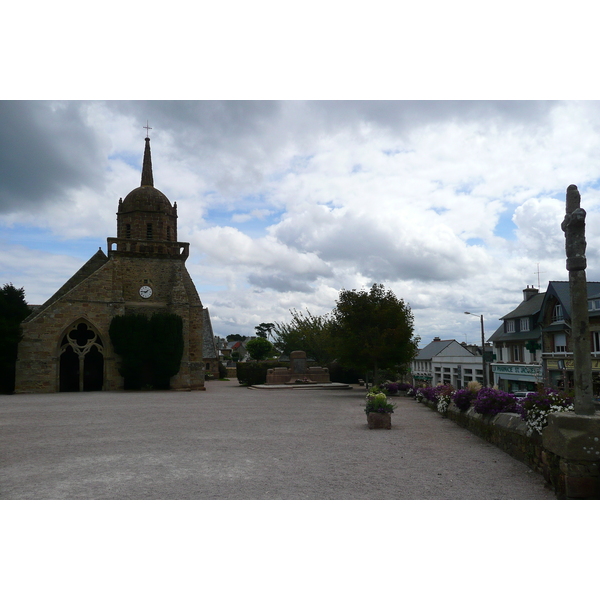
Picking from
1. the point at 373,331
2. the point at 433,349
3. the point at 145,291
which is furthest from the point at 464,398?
the point at 433,349

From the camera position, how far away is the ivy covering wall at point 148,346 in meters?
29.0

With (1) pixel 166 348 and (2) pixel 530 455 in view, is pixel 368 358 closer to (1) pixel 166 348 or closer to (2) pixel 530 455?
(1) pixel 166 348

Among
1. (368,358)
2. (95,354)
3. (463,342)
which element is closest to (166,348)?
(95,354)

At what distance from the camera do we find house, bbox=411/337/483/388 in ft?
161

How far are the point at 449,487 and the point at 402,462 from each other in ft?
5.12

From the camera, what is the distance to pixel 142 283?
3117 cm

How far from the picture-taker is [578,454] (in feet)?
17.5

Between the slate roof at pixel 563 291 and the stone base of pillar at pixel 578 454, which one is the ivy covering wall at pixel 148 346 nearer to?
the slate roof at pixel 563 291

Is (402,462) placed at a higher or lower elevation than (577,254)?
lower

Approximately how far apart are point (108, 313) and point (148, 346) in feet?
10.3

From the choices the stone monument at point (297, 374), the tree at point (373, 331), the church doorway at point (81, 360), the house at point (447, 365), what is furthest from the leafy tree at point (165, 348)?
the house at point (447, 365)

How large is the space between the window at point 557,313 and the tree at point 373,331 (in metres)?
13.9

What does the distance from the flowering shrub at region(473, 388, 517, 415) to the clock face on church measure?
24852mm

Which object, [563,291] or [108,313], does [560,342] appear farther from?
[108,313]
